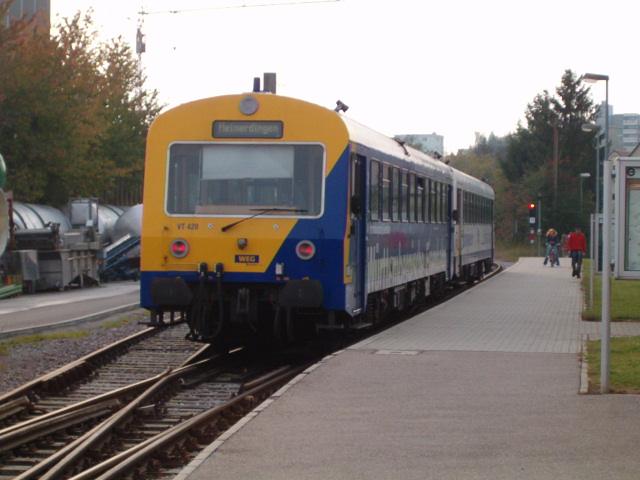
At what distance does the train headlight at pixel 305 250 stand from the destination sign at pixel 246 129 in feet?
4.50

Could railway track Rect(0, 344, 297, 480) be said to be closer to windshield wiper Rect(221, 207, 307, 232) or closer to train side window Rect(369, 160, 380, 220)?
windshield wiper Rect(221, 207, 307, 232)

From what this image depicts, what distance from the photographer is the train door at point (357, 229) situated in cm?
1512

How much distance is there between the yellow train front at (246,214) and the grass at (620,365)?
10.3ft

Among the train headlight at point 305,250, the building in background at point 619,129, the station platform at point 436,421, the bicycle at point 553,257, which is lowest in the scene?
the station platform at point 436,421

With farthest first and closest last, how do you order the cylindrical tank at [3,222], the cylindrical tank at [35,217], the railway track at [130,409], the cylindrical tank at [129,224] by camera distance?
the cylindrical tank at [129,224] < the cylindrical tank at [35,217] < the cylindrical tank at [3,222] < the railway track at [130,409]

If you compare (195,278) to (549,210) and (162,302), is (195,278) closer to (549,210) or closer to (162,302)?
(162,302)

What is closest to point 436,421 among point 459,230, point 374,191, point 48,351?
point 374,191

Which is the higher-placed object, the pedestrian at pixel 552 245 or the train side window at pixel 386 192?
the train side window at pixel 386 192

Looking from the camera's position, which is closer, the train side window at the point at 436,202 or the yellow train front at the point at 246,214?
the yellow train front at the point at 246,214

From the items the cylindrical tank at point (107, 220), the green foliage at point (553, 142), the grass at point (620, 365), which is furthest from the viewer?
the green foliage at point (553, 142)

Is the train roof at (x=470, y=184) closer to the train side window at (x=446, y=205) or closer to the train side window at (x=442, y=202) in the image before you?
the train side window at (x=446, y=205)

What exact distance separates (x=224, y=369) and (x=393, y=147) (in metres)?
5.42

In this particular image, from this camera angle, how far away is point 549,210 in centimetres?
7219

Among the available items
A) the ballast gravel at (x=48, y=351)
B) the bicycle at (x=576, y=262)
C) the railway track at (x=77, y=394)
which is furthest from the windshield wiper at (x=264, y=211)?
the bicycle at (x=576, y=262)
